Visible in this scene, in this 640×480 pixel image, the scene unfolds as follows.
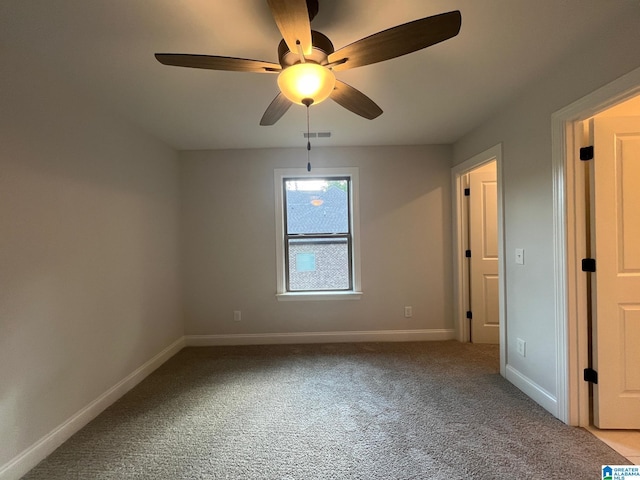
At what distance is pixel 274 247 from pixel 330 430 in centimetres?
211

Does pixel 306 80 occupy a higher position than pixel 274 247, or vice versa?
pixel 306 80

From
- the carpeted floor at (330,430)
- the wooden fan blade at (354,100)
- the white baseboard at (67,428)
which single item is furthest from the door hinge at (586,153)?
the white baseboard at (67,428)

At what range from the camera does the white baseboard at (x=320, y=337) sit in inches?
138

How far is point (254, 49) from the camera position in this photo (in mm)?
1664

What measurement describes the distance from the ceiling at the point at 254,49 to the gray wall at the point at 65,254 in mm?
265

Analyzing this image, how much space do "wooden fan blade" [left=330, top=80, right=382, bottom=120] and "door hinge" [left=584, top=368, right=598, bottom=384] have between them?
7.06ft

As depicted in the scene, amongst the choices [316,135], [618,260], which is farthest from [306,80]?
[618,260]

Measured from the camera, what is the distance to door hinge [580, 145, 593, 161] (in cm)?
183

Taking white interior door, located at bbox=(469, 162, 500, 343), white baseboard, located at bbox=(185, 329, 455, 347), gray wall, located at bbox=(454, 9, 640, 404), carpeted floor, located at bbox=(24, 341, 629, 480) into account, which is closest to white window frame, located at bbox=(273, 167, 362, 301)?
white baseboard, located at bbox=(185, 329, 455, 347)

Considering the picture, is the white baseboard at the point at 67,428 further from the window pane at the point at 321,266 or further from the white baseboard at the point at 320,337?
the window pane at the point at 321,266

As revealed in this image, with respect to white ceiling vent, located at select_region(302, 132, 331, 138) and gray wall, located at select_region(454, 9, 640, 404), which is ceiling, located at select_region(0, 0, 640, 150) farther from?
Result: white ceiling vent, located at select_region(302, 132, 331, 138)

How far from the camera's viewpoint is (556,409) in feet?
6.52

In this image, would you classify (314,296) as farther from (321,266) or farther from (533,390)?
(533,390)

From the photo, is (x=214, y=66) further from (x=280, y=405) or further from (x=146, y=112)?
(x=280, y=405)
